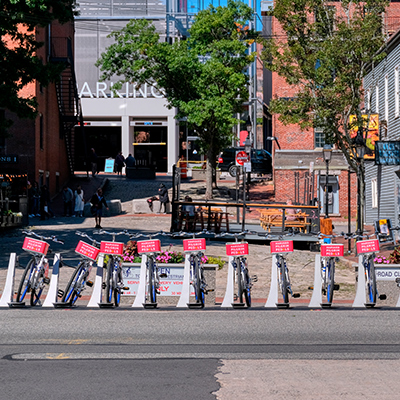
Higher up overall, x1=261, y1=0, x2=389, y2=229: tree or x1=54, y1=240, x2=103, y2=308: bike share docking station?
x1=261, y1=0, x2=389, y2=229: tree

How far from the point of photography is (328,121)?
23.8 m

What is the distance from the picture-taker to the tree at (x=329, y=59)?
23312 millimetres

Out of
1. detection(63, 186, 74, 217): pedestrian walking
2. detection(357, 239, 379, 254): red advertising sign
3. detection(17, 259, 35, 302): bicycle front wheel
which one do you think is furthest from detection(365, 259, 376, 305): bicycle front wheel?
detection(63, 186, 74, 217): pedestrian walking

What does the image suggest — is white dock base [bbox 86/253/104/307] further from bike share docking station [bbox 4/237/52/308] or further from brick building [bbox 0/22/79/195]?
brick building [bbox 0/22/79/195]

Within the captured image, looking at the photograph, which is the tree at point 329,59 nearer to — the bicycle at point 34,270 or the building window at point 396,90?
the building window at point 396,90

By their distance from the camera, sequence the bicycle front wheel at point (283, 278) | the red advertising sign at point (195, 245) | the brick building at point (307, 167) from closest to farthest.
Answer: the bicycle front wheel at point (283, 278)
the red advertising sign at point (195, 245)
the brick building at point (307, 167)

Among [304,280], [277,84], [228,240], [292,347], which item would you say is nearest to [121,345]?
[292,347]

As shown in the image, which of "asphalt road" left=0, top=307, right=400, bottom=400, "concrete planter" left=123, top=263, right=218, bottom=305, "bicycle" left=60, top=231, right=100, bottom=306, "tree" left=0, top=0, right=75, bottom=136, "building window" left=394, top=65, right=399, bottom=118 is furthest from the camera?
"building window" left=394, top=65, right=399, bottom=118

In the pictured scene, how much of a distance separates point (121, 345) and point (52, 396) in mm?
2386

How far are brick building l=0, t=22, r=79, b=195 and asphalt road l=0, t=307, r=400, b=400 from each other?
22858mm

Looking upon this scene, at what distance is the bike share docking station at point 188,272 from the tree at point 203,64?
26.1m

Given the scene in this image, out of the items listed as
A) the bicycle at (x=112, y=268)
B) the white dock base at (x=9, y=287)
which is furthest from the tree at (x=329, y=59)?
the white dock base at (x=9, y=287)

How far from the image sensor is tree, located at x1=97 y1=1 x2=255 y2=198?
123 ft

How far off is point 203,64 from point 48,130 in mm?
9635
